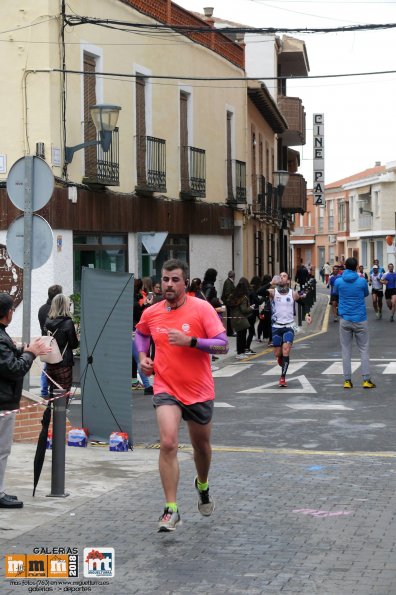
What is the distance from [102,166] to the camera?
74.8 ft

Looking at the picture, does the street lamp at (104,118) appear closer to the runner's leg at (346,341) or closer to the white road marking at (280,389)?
the white road marking at (280,389)

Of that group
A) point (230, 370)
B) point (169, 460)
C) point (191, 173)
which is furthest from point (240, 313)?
point (169, 460)

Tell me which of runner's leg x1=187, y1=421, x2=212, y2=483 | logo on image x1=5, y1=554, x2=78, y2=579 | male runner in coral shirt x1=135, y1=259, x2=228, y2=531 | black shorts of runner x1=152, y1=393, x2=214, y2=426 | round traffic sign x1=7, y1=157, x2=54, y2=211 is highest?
round traffic sign x1=7, y1=157, x2=54, y2=211

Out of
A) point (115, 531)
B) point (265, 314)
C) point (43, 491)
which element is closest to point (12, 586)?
point (115, 531)

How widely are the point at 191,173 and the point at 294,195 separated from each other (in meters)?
17.3

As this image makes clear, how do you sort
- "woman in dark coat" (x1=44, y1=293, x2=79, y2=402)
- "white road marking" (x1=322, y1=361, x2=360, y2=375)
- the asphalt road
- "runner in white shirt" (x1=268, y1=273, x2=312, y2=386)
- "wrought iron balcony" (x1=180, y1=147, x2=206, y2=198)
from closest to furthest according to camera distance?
the asphalt road
"woman in dark coat" (x1=44, y1=293, x2=79, y2=402)
"runner in white shirt" (x1=268, y1=273, x2=312, y2=386)
"white road marking" (x1=322, y1=361, x2=360, y2=375)
"wrought iron balcony" (x1=180, y1=147, x2=206, y2=198)

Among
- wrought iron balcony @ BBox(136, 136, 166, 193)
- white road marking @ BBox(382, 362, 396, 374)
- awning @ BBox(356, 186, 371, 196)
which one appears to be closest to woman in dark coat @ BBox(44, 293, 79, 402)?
white road marking @ BBox(382, 362, 396, 374)

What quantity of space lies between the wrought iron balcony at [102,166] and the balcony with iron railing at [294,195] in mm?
21854

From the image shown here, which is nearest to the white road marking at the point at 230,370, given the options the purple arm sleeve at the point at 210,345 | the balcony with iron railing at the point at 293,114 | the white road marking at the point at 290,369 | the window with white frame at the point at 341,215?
the white road marking at the point at 290,369

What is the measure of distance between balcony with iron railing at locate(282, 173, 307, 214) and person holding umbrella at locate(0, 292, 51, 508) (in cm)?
3717

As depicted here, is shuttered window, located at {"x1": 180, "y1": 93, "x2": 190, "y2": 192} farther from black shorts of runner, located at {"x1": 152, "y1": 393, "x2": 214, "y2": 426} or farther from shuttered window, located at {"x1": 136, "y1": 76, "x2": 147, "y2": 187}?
black shorts of runner, located at {"x1": 152, "y1": 393, "x2": 214, "y2": 426}

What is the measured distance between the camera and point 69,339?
1334 cm

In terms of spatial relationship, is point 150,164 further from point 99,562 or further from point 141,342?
point 99,562

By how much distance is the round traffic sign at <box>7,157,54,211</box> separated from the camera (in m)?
11.6
